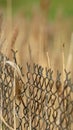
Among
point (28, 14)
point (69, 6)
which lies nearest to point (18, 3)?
point (69, 6)

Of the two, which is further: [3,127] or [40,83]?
[3,127]

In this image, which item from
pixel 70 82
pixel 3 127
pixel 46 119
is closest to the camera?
pixel 70 82

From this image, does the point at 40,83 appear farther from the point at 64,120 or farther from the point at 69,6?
the point at 69,6

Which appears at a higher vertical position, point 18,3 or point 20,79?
point 18,3

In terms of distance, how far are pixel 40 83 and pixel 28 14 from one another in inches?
147

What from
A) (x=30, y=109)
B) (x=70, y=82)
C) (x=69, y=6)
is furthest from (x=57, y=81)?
(x=69, y=6)

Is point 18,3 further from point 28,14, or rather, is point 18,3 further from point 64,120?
point 64,120

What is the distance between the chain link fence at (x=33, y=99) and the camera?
1621 millimetres

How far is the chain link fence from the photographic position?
1.62 m

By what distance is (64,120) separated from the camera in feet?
5.46

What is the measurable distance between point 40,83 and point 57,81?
4.0 inches

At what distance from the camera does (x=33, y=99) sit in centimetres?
172

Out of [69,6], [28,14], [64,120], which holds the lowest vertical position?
[64,120]

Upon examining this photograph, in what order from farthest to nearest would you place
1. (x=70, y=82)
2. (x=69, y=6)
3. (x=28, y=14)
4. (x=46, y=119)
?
(x=69, y=6)
(x=28, y=14)
(x=46, y=119)
(x=70, y=82)
